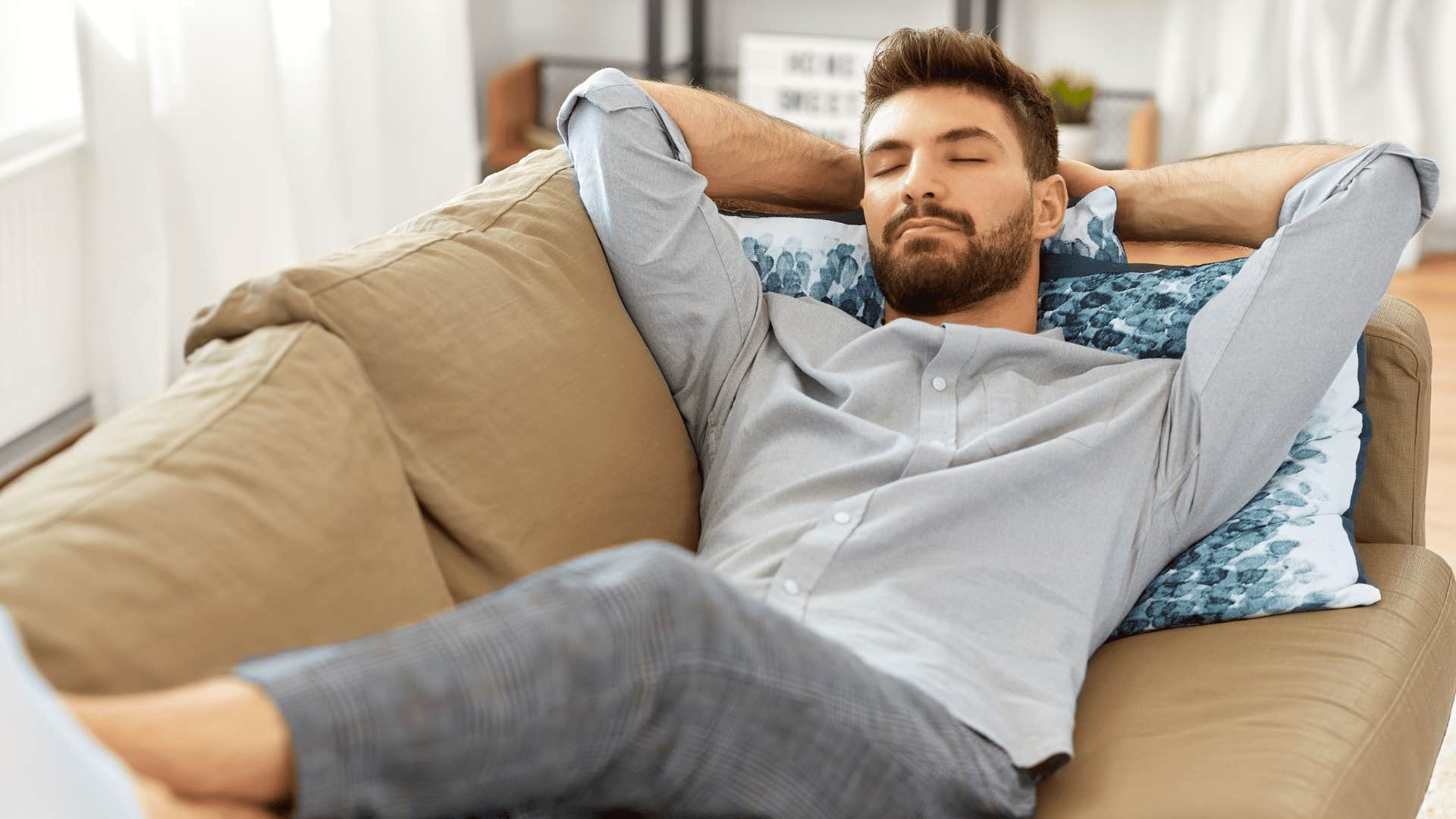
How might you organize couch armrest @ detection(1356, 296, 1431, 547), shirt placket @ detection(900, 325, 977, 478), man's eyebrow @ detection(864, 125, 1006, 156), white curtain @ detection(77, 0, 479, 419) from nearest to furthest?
1. shirt placket @ detection(900, 325, 977, 478)
2. couch armrest @ detection(1356, 296, 1431, 547)
3. man's eyebrow @ detection(864, 125, 1006, 156)
4. white curtain @ detection(77, 0, 479, 419)

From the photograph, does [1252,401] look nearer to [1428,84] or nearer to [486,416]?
[486,416]

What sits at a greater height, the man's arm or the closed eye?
the closed eye

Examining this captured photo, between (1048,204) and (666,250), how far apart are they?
51 centimetres

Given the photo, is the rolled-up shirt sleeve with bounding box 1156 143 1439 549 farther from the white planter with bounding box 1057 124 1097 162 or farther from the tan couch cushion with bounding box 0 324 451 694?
the white planter with bounding box 1057 124 1097 162

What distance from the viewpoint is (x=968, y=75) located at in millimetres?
1718

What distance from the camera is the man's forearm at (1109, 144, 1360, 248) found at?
1669 millimetres

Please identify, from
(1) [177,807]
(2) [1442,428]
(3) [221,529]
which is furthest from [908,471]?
(2) [1442,428]

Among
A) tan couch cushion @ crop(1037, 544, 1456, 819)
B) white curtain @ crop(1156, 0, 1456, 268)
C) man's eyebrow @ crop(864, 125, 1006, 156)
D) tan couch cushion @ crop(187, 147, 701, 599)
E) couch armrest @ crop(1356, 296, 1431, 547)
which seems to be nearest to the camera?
tan couch cushion @ crop(1037, 544, 1456, 819)

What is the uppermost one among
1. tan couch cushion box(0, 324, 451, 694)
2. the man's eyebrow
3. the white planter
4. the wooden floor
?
the man's eyebrow

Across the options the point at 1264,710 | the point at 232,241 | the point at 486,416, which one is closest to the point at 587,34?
the point at 232,241

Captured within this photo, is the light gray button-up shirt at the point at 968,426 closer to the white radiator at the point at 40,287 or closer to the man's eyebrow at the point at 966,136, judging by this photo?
the man's eyebrow at the point at 966,136

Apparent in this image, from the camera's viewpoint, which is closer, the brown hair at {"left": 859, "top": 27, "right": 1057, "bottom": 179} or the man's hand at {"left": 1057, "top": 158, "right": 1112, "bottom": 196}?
the brown hair at {"left": 859, "top": 27, "right": 1057, "bottom": 179}

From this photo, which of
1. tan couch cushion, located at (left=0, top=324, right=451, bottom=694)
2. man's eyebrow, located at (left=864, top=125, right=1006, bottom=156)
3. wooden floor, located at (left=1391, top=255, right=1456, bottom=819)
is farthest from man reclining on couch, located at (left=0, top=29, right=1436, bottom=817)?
wooden floor, located at (left=1391, top=255, right=1456, bottom=819)

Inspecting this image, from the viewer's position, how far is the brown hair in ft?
5.62
